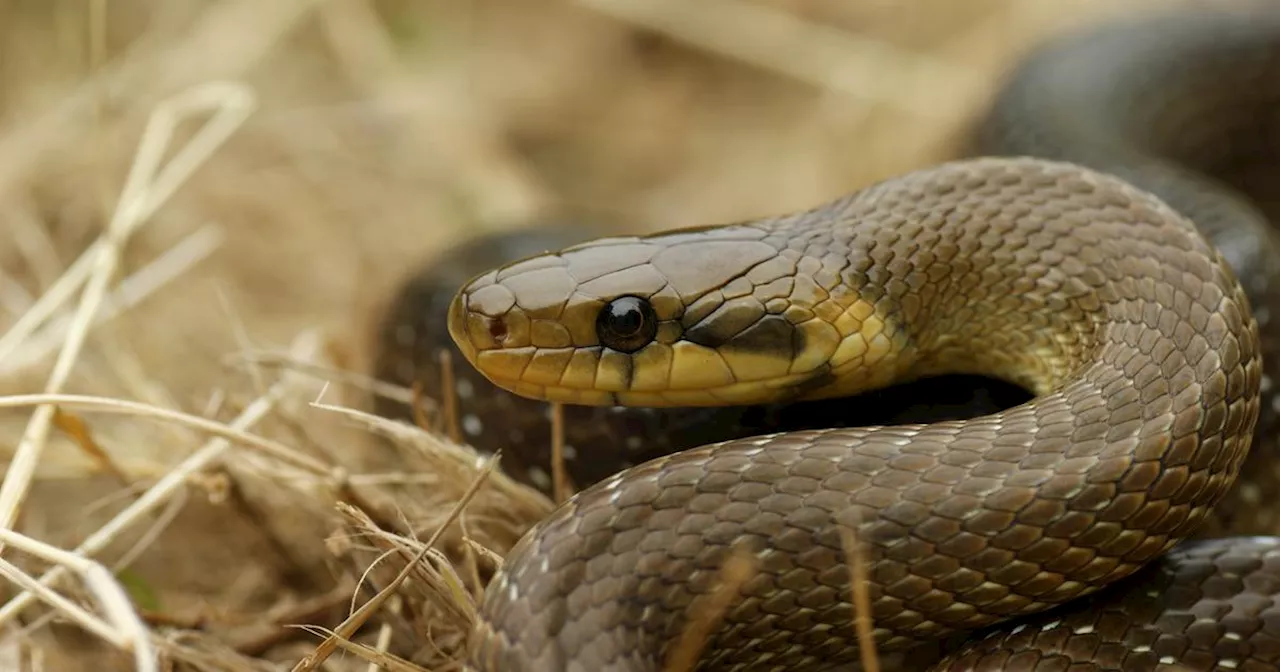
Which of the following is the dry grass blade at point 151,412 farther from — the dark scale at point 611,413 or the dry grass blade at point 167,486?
the dark scale at point 611,413

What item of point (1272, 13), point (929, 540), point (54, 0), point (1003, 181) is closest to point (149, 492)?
point (929, 540)

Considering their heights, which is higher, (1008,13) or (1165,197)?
Answer: (1008,13)

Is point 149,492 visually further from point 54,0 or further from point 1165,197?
point 54,0

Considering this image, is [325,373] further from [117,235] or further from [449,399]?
[117,235]

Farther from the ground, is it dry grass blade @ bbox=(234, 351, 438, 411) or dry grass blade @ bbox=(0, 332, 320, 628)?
dry grass blade @ bbox=(234, 351, 438, 411)

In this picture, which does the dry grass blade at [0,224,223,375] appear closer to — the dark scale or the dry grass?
the dry grass

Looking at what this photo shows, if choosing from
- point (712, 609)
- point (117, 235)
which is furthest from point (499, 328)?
point (117, 235)

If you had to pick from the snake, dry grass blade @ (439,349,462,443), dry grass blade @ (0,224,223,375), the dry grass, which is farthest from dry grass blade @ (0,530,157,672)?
dry grass blade @ (0,224,223,375)
